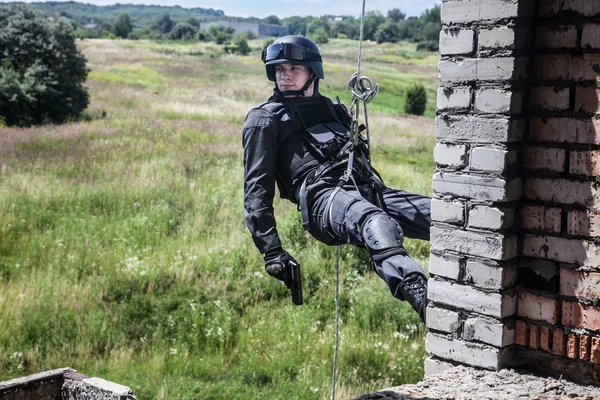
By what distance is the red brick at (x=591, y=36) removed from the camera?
Result: 3.78m

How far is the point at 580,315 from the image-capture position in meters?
4.01

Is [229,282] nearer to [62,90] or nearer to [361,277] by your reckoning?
[361,277]

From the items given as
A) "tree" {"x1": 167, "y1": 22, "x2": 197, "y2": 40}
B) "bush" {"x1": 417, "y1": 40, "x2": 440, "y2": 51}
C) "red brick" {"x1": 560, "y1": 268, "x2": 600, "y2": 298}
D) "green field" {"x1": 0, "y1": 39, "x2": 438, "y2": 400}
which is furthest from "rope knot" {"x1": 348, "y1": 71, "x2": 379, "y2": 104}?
"tree" {"x1": 167, "y1": 22, "x2": 197, "y2": 40}

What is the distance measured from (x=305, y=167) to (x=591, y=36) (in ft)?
5.27

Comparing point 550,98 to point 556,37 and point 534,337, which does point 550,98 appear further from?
point 534,337

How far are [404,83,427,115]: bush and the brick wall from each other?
2829 centimetres

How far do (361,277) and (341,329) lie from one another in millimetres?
1302

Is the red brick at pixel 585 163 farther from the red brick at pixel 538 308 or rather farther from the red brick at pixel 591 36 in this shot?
the red brick at pixel 538 308

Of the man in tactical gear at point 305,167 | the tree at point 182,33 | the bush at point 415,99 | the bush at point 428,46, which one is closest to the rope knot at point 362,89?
the man in tactical gear at point 305,167

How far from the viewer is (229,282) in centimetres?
1080

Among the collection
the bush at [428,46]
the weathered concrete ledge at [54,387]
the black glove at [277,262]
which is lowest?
the weathered concrete ledge at [54,387]

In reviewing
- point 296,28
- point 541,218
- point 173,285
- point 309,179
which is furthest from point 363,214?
point 173,285

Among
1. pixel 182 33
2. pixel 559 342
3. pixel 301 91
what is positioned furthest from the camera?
A: pixel 182 33

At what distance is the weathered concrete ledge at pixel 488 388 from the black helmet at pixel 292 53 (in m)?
1.89
